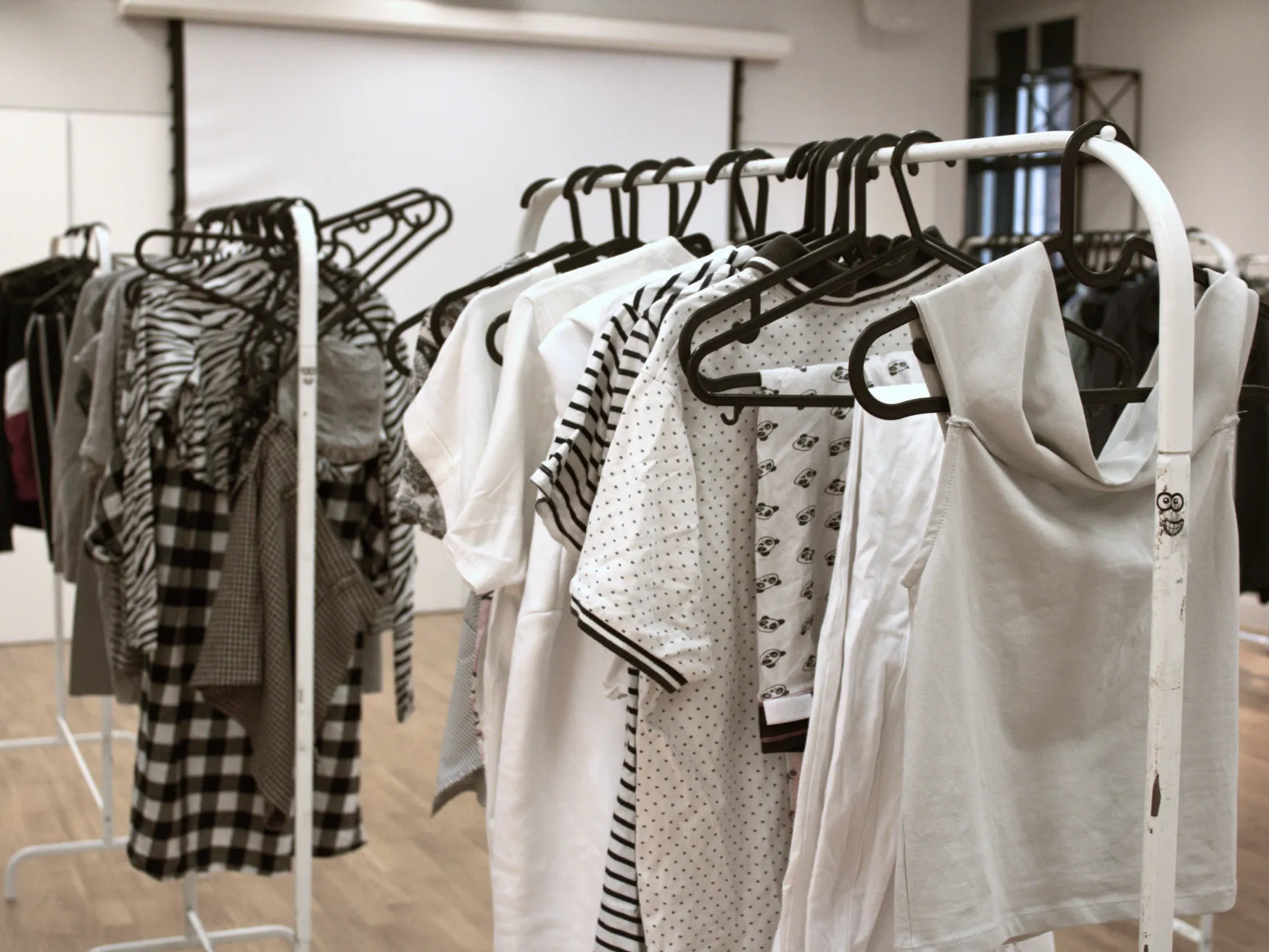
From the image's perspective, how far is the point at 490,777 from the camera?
6.31 ft

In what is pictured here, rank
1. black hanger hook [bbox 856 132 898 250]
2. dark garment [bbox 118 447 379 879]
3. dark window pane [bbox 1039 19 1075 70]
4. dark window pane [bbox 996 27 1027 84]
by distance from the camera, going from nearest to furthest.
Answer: black hanger hook [bbox 856 132 898 250] < dark garment [bbox 118 447 379 879] < dark window pane [bbox 1039 19 1075 70] < dark window pane [bbox 996 27 1027 84]

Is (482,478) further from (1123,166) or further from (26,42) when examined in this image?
(26,42)

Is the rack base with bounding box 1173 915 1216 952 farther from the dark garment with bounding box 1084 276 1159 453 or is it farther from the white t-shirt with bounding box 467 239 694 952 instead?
the white t-shirt with bounding box 467 239 694 952

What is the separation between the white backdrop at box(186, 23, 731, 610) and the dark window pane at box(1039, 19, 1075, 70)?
7.07 ft

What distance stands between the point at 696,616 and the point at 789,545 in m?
0.15

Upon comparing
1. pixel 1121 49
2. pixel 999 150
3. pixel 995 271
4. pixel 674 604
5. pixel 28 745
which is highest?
pixel 1121 49

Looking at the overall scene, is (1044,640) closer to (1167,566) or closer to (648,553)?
(1167,566)

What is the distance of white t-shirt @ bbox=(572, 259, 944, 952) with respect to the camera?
143cm

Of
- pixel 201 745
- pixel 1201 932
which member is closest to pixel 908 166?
pixel 201 745

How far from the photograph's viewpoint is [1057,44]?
26.5 ft

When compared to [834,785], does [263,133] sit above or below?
above

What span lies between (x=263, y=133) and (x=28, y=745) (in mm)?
3068

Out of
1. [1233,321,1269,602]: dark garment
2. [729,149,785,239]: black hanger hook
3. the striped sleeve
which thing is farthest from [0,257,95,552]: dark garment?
[1233,321,1269,602]: dark garment

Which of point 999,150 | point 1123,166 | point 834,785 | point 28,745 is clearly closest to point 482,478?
point 834,785
